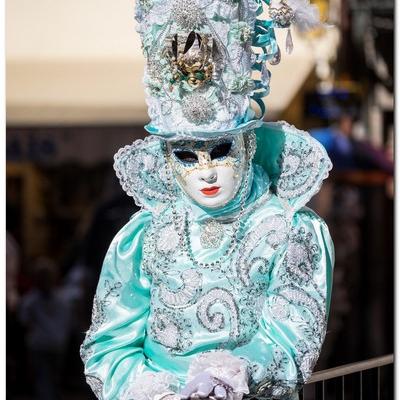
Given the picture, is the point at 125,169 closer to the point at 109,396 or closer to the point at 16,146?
the point at 109,396

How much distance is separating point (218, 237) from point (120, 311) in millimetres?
362

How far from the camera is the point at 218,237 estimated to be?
3174 mm

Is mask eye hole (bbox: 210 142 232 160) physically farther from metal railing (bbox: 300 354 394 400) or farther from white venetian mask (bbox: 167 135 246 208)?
metal railing (bbox: 300 354 394 400)

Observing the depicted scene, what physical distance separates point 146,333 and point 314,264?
1.69ft

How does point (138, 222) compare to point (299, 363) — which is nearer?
point (299, 363)

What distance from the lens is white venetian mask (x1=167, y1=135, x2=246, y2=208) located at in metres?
3.10

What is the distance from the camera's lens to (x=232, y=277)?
3.12 metres

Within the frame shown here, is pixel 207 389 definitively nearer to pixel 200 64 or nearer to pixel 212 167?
pixel 212 167

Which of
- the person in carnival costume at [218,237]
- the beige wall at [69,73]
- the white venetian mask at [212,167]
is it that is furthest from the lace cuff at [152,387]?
the beige wall at [69,73]

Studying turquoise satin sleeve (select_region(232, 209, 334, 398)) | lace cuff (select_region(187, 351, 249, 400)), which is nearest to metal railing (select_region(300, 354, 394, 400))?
turquoise satin sleeve (select_region(232, 209, 334, 398))

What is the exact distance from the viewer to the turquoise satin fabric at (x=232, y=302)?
3.08 meters

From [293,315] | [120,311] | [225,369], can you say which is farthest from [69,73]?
[225,369]

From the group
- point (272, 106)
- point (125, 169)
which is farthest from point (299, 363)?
point (272, 106)

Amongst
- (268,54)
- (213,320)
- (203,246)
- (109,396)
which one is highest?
(268,54)
